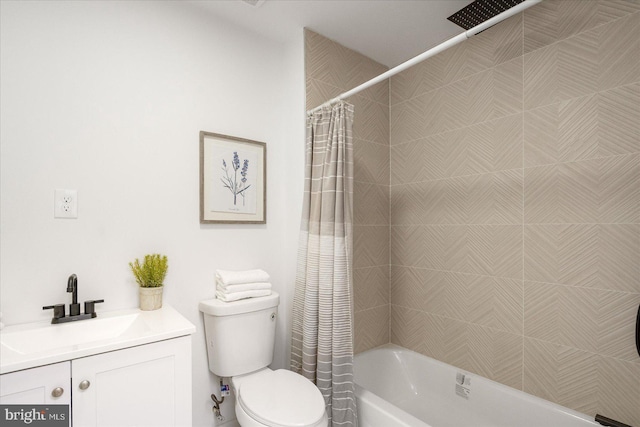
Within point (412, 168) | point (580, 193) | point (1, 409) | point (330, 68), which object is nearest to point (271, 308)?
point (1, 409)

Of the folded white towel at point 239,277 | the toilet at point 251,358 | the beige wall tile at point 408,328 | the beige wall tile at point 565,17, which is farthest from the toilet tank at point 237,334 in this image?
the beige wall tile at point 565,17

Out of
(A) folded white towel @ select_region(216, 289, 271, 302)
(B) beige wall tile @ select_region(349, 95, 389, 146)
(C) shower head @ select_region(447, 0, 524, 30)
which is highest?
(C) shower head @ select_region(447, 0, 524, 30)

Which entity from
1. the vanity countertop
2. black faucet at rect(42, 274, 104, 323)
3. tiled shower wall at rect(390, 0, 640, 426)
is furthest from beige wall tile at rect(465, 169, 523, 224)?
black faucet at rect(42, 274, 104, 323)

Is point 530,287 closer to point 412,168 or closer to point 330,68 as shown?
point 412,168

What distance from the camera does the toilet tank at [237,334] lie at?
5.61 feet

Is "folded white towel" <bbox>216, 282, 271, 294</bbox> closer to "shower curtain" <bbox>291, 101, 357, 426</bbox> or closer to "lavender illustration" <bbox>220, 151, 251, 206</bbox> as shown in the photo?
"shower curtain" <bbox>291, 101, 357, 426</bbox>

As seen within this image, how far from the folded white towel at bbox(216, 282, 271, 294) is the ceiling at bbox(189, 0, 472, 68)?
4.91ft

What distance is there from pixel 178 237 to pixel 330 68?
4.54ft

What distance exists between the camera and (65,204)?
4.79 ft

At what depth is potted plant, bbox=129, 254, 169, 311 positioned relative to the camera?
5.15 feet

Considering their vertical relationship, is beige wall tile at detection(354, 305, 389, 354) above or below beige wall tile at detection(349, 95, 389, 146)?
below

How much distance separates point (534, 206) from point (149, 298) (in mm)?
1972

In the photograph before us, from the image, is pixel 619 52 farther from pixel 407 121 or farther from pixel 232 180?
pixel 232 180

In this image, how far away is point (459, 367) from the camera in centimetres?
209
